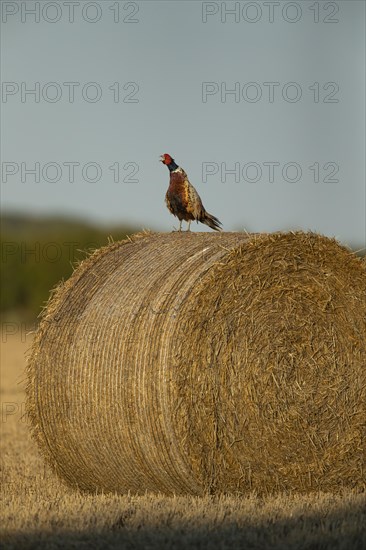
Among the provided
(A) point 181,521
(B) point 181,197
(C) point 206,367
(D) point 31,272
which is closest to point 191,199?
(B) point 181,197

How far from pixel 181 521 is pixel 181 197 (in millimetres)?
3526

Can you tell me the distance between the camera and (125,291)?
28.1 feet

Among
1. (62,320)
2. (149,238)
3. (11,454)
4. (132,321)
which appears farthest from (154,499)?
(11,454)

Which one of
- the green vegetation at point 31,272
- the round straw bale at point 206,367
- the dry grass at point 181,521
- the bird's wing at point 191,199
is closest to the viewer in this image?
the dry grass at point 181,521

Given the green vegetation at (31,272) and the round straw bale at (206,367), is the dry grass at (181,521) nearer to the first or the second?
the round straw bale at (206,367)

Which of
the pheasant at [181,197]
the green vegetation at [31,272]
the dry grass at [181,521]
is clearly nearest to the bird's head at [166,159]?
the pheasant at [181,197]

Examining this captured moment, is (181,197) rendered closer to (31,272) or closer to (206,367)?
(206,367)

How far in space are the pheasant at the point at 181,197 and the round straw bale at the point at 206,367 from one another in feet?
1.37

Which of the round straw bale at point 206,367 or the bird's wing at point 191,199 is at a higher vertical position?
the bird's wing at point 191,199

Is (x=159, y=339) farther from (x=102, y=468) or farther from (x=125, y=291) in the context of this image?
(x=102, y=468)

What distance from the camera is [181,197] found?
373 inches

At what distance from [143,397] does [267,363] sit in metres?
1.09

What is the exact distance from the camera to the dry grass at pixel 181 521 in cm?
630

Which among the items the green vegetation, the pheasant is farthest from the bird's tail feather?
the green vegetation
